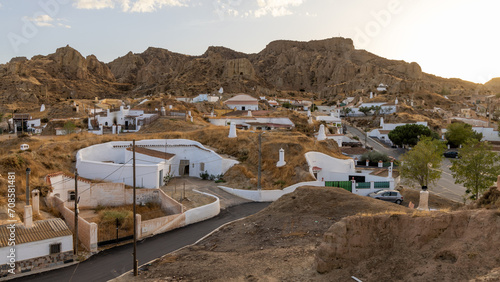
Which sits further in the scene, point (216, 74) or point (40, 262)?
point (216, 74)

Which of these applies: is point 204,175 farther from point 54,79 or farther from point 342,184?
point 54,79

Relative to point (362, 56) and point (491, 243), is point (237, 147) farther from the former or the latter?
point (362, 56)

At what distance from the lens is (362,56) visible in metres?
178

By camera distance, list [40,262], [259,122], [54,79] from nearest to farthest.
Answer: [40,262] → [259,122] → [54,79]

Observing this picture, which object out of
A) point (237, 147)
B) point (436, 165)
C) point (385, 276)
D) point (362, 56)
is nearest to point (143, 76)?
point (362, 56)

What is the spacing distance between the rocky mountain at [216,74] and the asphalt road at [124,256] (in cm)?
6972

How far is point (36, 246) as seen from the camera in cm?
1379

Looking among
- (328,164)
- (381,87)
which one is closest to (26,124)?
(328,164)

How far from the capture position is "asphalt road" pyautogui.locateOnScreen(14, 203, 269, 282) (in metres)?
13.2

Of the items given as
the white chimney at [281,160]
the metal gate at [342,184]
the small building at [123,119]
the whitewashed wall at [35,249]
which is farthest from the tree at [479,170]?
the small building at [123,119]

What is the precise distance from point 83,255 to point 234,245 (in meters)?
6.28

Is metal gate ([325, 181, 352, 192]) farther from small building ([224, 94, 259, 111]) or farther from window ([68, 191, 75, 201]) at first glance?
small building ([224, 94, 259, 111])

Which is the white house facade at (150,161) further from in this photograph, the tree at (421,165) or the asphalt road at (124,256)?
the tree at (421,165)

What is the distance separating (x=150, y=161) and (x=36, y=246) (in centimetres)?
1300
